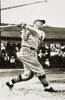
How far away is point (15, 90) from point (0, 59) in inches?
17.6

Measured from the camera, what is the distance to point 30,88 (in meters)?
3.19

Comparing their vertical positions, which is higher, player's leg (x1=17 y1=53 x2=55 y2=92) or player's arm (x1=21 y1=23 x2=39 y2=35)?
player's arm (x1=21 y1=23 x2=39 y2=35)

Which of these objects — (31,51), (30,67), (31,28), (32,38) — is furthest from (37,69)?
(31,28)

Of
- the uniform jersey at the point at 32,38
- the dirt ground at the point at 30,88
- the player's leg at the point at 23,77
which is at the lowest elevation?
the dirt ground at the point at 30,88

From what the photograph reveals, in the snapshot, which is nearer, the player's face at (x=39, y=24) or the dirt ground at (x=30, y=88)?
the dirt ground at (x=30, y=88)

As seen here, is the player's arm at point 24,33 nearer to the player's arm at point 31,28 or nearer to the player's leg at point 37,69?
the player's arm at point 31,28

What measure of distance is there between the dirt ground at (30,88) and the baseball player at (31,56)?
6cm

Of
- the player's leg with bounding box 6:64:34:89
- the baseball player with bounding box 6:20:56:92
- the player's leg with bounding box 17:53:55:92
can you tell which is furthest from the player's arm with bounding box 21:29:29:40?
the player's leg with bounding box 6:64:34:89

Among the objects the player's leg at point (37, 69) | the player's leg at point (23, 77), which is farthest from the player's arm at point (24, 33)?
the player's leg at point (23, 77)

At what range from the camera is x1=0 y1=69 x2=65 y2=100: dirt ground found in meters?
3.10

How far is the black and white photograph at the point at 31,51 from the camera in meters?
3.15

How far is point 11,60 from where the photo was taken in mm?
3451

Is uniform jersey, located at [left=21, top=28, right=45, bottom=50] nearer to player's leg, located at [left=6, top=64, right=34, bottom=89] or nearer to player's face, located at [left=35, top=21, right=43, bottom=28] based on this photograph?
player's face, located at [left=35, top=21, right=43, bottom=28]

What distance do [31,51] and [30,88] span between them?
42 cm
